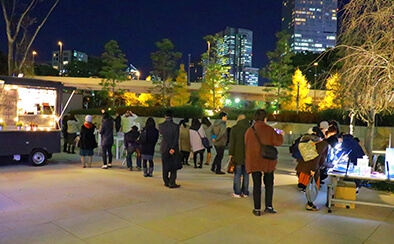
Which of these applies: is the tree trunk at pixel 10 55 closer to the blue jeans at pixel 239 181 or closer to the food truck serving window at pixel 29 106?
the food truck serving window at pixel 29 106

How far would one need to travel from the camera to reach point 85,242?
4320 millimetres

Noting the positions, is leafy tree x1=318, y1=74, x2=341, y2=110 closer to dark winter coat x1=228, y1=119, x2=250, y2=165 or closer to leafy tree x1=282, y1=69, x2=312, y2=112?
dark winter coat x1=228, y1=119, x2=250, y2=165

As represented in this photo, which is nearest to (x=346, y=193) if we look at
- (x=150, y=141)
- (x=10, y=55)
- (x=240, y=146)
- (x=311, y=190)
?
(x=311, y=190)

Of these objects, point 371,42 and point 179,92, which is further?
point 179,92

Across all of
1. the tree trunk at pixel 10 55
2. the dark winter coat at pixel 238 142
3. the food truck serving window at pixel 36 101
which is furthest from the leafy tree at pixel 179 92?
the dark winter coat at pixel 238 142

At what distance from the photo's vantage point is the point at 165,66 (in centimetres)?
3322

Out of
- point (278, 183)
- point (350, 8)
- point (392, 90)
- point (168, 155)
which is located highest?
point (350, 8)

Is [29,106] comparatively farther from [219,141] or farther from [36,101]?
[219,141]

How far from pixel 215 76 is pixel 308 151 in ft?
81.4

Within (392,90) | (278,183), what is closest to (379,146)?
(278,183)

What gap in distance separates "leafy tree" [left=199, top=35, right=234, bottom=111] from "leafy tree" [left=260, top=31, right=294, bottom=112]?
11.5ft

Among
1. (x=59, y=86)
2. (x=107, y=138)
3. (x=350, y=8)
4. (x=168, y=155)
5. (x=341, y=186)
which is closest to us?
(x=350, y=8)

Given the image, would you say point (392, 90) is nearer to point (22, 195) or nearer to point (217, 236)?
point (217, 236)

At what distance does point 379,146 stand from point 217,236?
1694 centimetres
